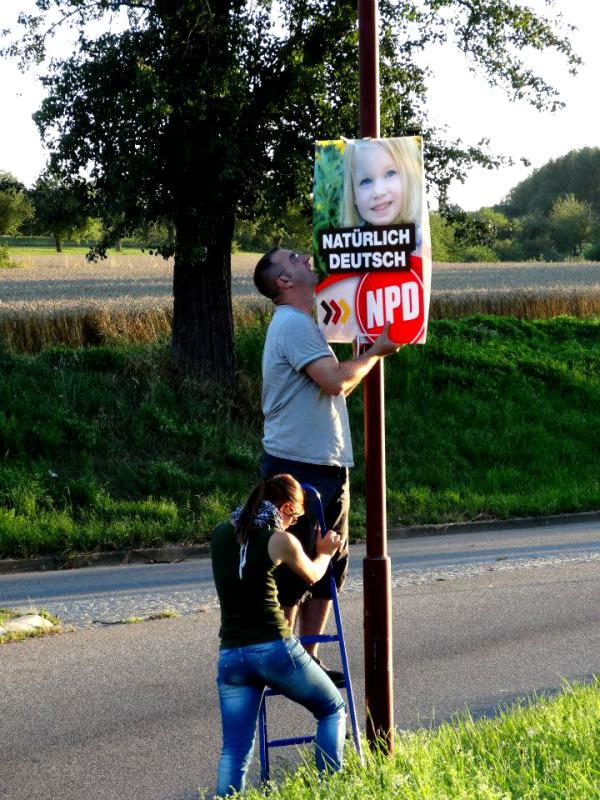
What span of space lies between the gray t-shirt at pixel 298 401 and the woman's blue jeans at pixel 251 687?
3.72 feet

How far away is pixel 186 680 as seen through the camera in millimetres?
7031

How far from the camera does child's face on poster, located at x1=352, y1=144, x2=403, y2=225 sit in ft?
15.8

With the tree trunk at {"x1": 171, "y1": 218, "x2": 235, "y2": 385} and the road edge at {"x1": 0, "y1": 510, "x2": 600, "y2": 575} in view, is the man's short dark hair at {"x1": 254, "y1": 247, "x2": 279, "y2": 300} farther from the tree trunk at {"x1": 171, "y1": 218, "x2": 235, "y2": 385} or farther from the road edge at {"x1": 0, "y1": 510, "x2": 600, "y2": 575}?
the tree trunk at {"x1": 171, "y1": 218, "x2": 235, "y2": 385}

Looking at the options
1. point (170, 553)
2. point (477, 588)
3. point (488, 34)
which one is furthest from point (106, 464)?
point (488, 34)

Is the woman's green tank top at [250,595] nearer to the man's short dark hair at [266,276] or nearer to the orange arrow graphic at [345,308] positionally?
the orange arrow graphic at [345,308]

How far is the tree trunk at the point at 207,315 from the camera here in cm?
1725

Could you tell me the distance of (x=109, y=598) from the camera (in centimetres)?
979

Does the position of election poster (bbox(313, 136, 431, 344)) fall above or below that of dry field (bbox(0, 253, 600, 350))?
above

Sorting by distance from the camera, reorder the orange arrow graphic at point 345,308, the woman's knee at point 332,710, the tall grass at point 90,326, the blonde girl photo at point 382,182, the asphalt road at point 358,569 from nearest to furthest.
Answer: the woman's knee at point 332,710, the blonde girl photo at point 382,182, the orange arrow graphic at point 345,308, the asphalt road at point 358,569, the tall grass at point 90,326

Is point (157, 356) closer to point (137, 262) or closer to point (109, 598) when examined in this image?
point (109, 598)

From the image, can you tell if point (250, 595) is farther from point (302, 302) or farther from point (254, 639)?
point (302, 302)

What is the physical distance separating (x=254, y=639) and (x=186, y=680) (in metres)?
2.72

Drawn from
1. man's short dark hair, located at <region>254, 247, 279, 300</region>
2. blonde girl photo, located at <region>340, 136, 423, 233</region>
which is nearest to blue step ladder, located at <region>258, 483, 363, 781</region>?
man's short dark hair, located at <region>254, 247, 279, 300</region>

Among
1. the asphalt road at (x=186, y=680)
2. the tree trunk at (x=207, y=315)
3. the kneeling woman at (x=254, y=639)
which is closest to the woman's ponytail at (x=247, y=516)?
the kneeling woman at (x=254, y=639)
